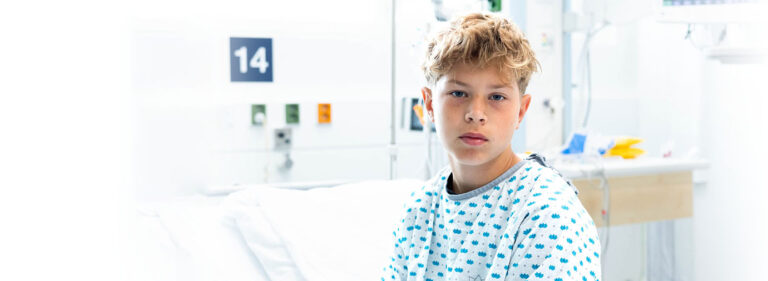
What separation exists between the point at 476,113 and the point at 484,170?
0.12 meters

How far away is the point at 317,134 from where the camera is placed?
7.58 feet

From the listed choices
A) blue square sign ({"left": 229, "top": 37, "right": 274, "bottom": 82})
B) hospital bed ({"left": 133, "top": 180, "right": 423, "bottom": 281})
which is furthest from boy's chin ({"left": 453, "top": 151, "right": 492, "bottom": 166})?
blue square sign ({"left": 229, "top": 37, "right": 274, "bottom": 82})

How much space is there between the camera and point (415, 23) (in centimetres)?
241

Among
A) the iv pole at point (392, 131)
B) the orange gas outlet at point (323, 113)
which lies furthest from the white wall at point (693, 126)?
the orange gas outlet at point (323, 113)

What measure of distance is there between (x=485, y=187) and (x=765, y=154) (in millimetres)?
2420

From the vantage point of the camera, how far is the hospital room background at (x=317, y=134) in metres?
0.45

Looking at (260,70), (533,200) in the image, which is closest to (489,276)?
(533,200)

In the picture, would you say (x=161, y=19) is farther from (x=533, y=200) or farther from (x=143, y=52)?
(x=533, y=200)

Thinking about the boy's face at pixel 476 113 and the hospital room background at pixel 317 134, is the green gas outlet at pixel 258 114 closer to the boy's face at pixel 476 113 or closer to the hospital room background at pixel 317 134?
the hospital room background at pixel 317 134

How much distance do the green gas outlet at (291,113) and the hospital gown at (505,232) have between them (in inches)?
39.7

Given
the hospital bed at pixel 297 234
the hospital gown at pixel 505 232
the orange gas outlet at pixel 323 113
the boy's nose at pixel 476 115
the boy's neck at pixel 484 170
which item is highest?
the boy's nose at pixel 476 115

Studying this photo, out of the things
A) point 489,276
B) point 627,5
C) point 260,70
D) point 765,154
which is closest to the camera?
point 489,276

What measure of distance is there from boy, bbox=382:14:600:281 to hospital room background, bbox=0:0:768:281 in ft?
1.31

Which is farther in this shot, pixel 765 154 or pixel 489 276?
pixel 765 154
